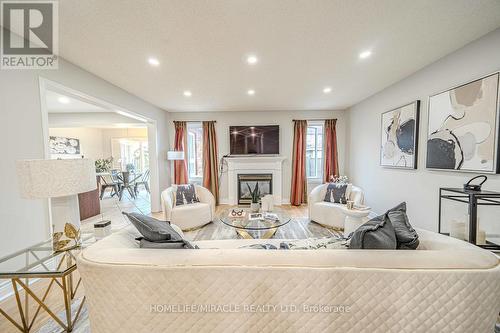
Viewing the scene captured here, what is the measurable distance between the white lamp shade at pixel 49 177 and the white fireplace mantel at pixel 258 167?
3636 mm

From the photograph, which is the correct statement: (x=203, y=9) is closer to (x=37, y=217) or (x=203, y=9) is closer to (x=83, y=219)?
(x=37, y=217)

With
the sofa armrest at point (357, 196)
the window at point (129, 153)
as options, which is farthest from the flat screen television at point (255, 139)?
the window at point (129, 153)

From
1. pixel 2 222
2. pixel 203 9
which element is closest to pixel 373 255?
pixel 203 9

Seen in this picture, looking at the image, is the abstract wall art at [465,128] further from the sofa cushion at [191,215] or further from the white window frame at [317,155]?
the sofa cushion at [191,215]

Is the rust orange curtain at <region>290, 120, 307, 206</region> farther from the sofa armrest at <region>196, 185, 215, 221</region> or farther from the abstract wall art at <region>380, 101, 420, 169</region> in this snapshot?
the sofa armrest at <region>196, 185, 215, 221</region>

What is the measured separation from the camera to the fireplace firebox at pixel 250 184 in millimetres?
4918

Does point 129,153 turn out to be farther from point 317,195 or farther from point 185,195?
point 317,195

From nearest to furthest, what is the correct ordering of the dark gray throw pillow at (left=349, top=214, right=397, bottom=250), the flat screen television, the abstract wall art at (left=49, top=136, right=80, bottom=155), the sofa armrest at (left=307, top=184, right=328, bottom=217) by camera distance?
A: the dark gray throw pillow at (left=349, top=214, right=397, bottom=250), the sofa armrest at (left=307, top=184, right=328, bottom=217), the flat screen television, the abstract wall art at (left=49, top=136, right=80, bottom=155)

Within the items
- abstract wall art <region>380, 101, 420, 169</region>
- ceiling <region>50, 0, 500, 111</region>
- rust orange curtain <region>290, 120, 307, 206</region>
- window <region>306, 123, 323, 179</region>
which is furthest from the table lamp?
window <region>306, 123, 323, 179</region>

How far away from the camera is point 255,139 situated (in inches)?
192

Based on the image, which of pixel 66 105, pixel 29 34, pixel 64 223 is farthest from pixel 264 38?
pixel 66 105

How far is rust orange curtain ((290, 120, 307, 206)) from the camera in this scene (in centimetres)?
486

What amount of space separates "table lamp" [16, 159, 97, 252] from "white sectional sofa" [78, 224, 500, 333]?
67 cm

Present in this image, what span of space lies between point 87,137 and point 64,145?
76cm
